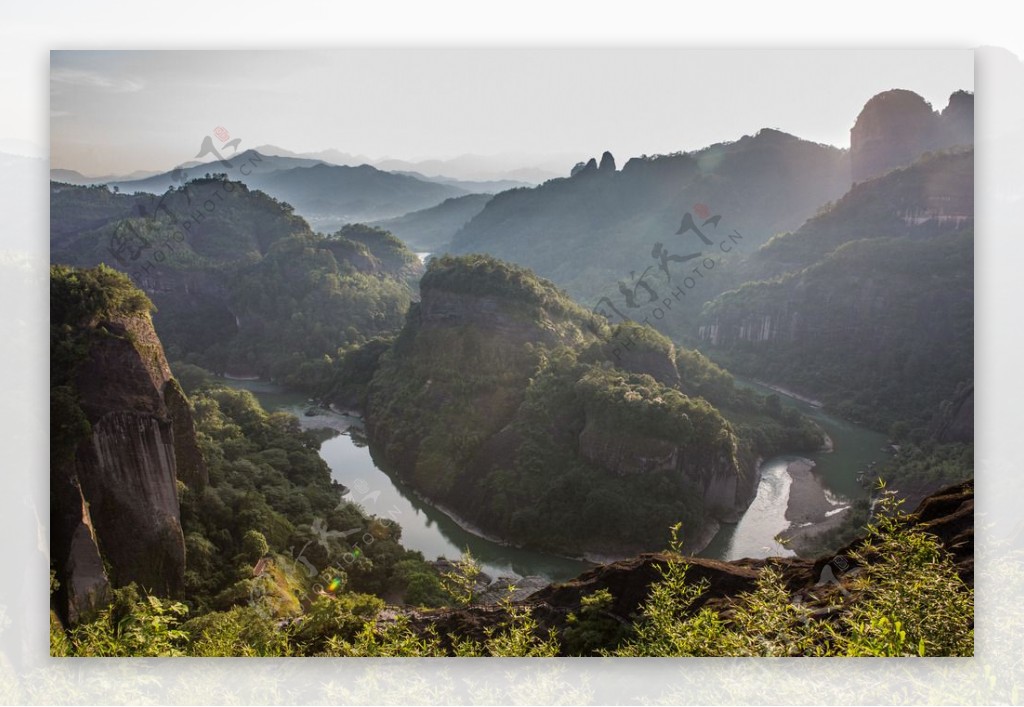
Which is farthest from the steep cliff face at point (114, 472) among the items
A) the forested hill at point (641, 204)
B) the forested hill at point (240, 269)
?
the forested hill at point (641, 204)

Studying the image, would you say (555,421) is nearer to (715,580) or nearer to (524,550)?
(524,550)

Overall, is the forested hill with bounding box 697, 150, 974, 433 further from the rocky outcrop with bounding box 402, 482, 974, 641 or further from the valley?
the rocky outcrop with bounding box 402, 482, 974, 641

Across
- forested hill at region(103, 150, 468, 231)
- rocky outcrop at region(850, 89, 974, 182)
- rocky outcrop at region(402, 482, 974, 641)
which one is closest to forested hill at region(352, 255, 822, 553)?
rocky outcrop at region(402, 482, 974, 641)

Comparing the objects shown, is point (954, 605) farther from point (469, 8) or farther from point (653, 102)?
point (469, 8)

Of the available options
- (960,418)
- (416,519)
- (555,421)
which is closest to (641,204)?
(555,421)

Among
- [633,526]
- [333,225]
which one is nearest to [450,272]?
[333,225]
